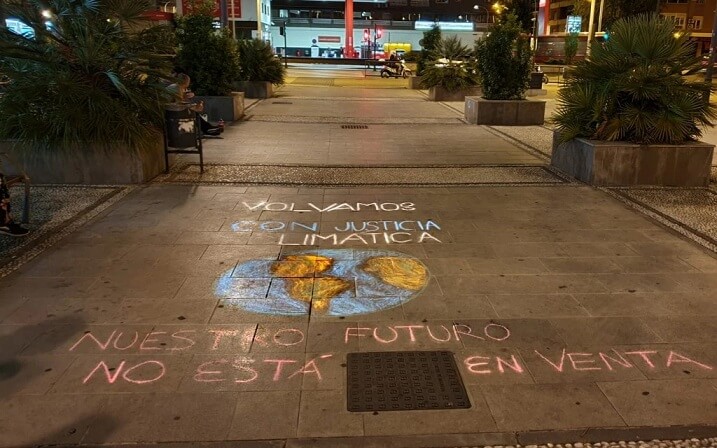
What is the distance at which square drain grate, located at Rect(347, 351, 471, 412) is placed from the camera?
312cm

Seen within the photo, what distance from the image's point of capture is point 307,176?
842cm

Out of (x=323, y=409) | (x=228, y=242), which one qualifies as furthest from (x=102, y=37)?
(x=323, y=409)

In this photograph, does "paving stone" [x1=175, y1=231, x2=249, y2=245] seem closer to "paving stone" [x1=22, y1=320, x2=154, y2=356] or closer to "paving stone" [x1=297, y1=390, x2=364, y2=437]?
"paving stone" [x1=22, y1=320, x2=154, y2=356]

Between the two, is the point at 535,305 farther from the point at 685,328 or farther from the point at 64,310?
the point at 64,310

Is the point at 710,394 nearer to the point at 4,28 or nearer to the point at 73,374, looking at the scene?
the point at 73,374

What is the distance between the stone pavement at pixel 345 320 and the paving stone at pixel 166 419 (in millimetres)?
11

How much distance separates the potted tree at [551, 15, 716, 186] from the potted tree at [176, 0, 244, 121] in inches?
352

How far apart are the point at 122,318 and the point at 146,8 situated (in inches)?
227

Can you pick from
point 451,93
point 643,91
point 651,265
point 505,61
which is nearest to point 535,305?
point 651,265

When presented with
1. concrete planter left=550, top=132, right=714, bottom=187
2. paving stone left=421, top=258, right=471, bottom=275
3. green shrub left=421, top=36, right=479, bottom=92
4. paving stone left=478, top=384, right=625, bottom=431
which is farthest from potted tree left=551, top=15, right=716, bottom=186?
green shrub left=421, top=36, right=479, bottom=92

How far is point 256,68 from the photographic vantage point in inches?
810

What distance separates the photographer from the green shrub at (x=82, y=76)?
7344mm

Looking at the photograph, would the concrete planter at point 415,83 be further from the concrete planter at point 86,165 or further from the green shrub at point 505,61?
the concrete planter at point 86,165

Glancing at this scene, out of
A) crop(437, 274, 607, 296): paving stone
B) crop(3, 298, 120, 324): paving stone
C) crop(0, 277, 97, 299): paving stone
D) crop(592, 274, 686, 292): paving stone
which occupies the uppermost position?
crop(0, 277, 97, 299): paving stone
